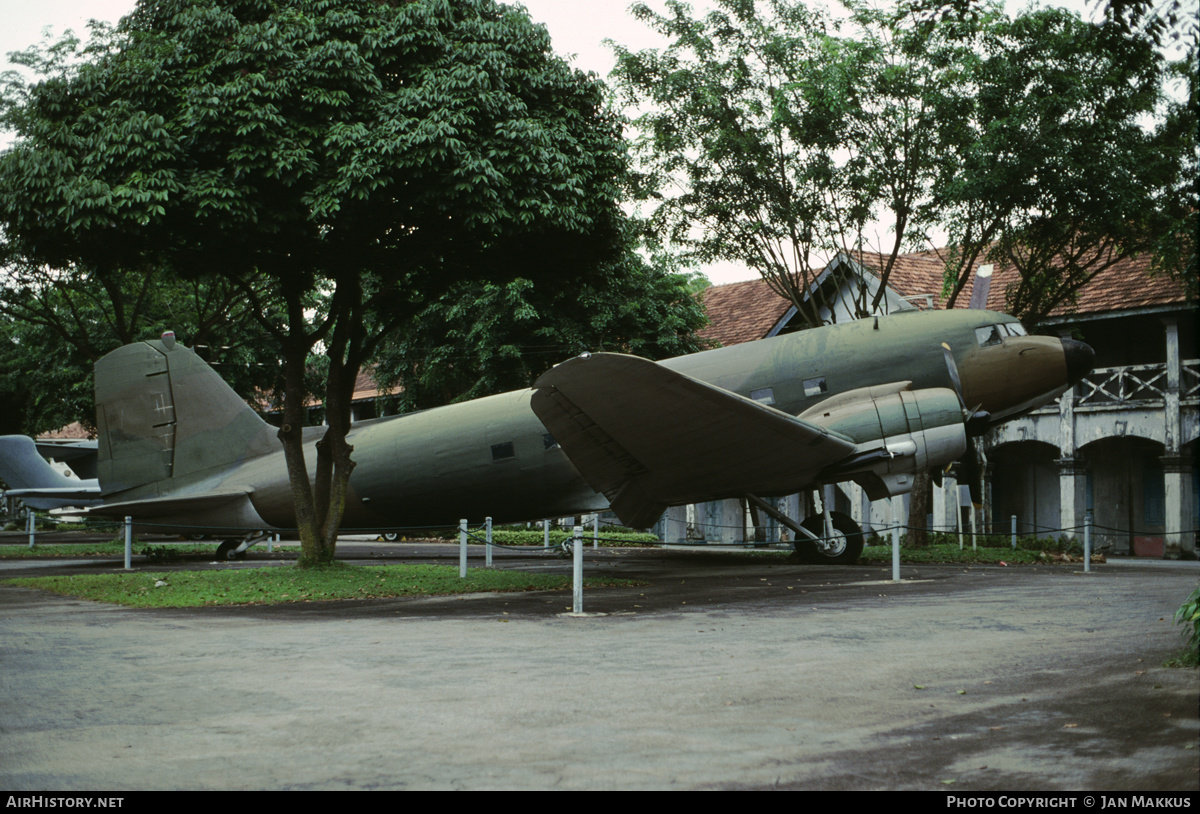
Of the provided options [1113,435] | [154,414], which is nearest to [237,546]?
[154,414]

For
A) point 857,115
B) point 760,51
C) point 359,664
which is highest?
point 760,51

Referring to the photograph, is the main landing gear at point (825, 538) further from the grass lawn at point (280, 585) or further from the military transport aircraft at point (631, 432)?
the grass lawn at point (280, 585)

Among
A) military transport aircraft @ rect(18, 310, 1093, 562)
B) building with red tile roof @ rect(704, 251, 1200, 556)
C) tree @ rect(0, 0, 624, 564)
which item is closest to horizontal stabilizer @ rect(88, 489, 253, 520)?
military transport aircraft @ rect(18, 310, 1093, 562)

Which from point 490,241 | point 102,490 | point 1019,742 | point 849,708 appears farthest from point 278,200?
point 1019,742

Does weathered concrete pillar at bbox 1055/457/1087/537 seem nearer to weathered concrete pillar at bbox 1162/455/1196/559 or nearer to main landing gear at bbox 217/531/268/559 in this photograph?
weathered concrete pillar at bbox 1162/455/1196/559

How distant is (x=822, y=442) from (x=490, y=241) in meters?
6.33

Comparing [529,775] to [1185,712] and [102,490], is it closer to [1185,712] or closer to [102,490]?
[1185,712]

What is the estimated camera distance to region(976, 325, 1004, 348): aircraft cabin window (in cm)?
1708

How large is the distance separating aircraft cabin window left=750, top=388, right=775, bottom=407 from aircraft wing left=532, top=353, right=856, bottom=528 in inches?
67.1

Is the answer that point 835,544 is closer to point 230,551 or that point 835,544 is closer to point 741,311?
point 230,551

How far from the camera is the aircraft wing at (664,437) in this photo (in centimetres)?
1305

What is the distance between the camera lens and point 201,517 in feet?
65.7

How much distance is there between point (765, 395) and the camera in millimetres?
17859
